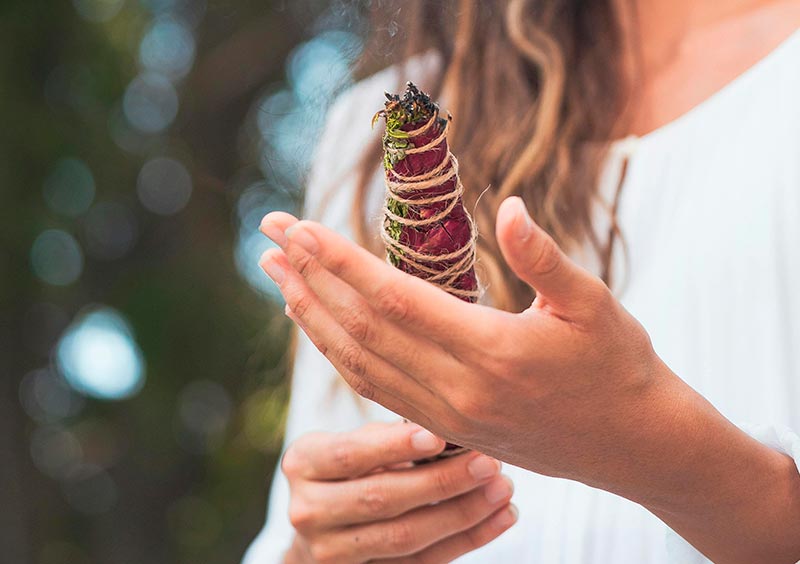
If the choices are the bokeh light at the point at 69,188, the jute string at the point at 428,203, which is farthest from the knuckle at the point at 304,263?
the bokeh light at the point at 69,188

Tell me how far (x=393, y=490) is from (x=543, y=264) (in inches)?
15.7

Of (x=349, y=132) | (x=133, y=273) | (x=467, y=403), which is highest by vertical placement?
(x=133, y=273)

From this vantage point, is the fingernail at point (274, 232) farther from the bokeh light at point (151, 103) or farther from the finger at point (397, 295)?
the bokeh light at point (151, 103)

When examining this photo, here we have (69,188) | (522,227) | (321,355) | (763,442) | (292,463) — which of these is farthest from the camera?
(69,188)

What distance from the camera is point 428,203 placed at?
73 cm

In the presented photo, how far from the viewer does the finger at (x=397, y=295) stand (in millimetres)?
618

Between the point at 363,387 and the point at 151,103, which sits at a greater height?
the point at 151,103

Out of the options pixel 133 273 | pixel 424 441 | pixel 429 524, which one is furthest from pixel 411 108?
pixel 133 273

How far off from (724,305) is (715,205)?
11cm

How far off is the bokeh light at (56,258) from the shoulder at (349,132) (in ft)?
8.69

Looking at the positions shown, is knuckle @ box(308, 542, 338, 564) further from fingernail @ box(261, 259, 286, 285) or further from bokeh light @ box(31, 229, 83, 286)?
bokeh light @ box(31, 229, 83, 286)

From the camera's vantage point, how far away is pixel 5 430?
3.73 meters

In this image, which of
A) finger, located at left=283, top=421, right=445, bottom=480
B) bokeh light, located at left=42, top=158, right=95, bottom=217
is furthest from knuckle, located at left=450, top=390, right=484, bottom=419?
bokeh light, located at left=42, top=158, right=95, bottom=217

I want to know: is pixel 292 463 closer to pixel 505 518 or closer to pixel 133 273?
pixel 505 518
